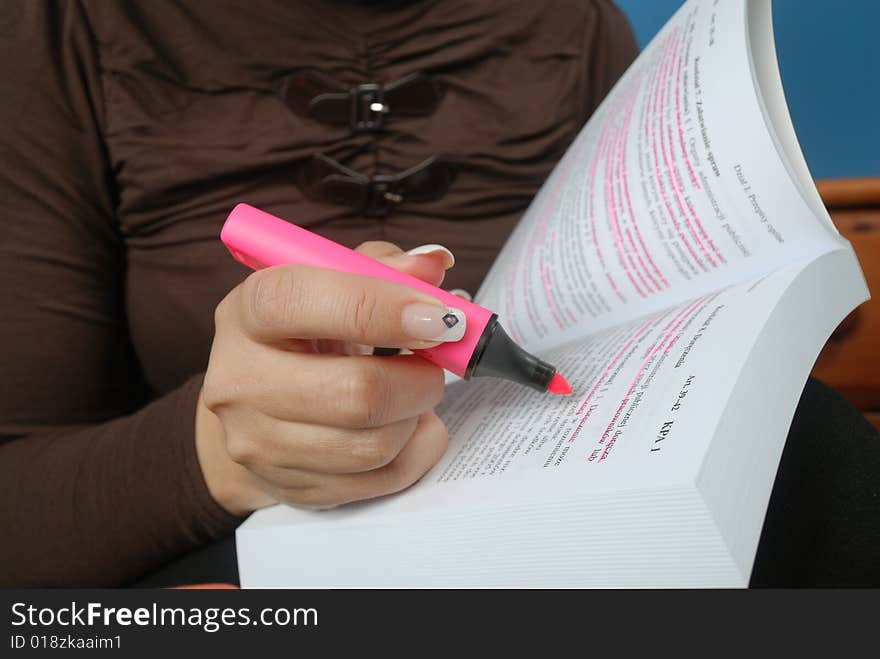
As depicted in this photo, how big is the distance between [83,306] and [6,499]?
0.13 meters

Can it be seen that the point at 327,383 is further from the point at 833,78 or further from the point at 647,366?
the point at 833,78

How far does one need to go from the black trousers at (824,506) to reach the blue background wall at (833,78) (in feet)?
1.66

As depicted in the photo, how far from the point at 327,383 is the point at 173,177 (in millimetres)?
273

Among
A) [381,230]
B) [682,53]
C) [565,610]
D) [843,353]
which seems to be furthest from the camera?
[843,353]

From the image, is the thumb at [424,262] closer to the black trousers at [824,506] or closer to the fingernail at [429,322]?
the fingernail at [429,322]

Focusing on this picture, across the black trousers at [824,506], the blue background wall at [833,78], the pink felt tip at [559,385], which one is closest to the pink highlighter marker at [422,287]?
the pink felt tip at [559,385]

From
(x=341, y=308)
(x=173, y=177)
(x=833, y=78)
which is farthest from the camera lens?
(x=833, y=78)

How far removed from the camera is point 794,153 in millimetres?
286

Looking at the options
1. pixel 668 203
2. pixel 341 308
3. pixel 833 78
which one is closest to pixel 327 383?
pixel 341 308

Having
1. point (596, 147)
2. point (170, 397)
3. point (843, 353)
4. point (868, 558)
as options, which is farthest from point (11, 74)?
point (843, 353)

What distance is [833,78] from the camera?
0.66 metres

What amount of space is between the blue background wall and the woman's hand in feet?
1.94

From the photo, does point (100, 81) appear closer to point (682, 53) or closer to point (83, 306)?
point (83, 306)

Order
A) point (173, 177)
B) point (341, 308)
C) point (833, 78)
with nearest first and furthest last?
point (341, 308)
point (173, 177)
point (833, 78)
